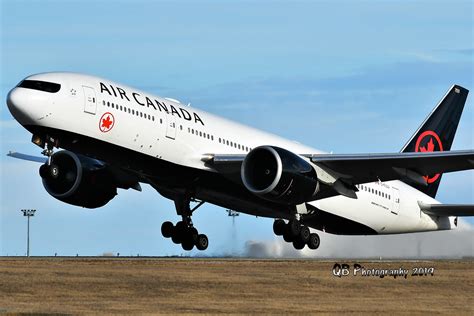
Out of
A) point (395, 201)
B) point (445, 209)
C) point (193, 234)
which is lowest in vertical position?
point (193, 234)

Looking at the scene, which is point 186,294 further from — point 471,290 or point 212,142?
point 471,290

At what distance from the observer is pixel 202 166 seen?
133 feet

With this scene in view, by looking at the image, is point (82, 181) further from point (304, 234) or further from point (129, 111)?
point (304, 234)

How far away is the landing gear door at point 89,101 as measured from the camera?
120 feet

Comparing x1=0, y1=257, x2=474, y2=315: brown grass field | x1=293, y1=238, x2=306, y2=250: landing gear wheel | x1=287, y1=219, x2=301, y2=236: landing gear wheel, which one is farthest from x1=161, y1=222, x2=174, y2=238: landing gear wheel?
x1=293, y1=238, x2=306, y2=250: landing gear wheel

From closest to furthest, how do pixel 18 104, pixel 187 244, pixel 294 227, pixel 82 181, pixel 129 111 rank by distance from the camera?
pixel 18 104, pixel 129 111, pixel 294 227, pixel 82 181, pixel 187 244

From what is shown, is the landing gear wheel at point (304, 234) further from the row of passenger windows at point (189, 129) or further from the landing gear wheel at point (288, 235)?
the row of passenger windows at point (189, 129)

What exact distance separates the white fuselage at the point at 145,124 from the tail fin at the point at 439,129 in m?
8.37

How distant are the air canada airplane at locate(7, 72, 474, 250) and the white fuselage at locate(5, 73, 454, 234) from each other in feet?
0.14

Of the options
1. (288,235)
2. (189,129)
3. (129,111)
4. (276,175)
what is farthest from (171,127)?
(288,235)

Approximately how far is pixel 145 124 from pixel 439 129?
74.9ft

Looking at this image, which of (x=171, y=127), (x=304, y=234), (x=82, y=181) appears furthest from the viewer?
(x=82, y=181)

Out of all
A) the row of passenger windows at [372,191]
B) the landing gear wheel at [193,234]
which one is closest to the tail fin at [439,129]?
the row of passenger windows at [372,191]

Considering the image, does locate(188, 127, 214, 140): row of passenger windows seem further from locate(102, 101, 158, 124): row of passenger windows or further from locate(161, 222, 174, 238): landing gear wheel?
locate(161, 222, 174, 238): landing gear wheel
